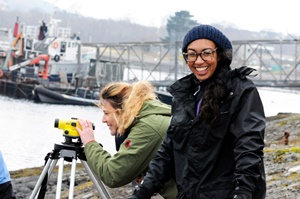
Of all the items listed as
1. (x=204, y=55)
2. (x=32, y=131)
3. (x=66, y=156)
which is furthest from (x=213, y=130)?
(x=32, y=131)

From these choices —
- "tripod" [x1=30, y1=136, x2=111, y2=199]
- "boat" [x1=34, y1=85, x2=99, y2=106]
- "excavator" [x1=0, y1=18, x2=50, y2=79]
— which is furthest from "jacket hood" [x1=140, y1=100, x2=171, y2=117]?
"excavator" [x1=0, y1=18, x2=50, y2=79]

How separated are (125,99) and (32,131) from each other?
2966 cm

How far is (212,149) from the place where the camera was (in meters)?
3.34

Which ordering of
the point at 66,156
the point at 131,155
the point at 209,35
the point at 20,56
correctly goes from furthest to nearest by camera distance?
the point at 20,56
the point at 66,156
the point at 131,155
the point at 209,35

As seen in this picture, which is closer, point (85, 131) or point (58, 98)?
point (85, 131)

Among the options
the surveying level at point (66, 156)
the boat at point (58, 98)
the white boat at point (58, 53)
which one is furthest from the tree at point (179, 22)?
the surveying level at point (66, 156)

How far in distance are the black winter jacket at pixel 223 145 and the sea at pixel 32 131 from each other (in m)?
7.95

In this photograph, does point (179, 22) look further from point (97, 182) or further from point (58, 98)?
point (97, 182)

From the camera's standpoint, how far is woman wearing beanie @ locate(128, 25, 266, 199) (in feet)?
10.6

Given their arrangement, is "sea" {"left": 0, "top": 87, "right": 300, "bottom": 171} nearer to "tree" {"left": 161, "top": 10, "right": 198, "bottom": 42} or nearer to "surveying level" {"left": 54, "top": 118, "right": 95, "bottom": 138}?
"surveying level" {"left": 54, "top": 118, "right": 95, "bottom": 138}

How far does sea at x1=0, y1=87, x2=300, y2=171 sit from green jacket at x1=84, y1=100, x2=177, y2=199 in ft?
24.4

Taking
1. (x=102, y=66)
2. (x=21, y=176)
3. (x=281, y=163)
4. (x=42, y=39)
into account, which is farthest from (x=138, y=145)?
(x=42, y=39)

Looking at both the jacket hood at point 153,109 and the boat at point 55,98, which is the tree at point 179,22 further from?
the jacket hood at point 153,109

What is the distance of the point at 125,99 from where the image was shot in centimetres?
403
